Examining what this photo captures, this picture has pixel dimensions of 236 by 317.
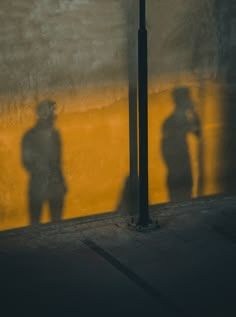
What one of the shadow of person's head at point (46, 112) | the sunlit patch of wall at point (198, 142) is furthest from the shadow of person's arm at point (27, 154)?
the sunlit patch of wall at point (198, 142)

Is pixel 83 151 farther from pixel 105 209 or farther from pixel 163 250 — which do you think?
pixel 163 250

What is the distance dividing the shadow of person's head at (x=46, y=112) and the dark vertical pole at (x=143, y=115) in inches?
54.0

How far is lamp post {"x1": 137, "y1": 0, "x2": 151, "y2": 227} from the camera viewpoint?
7.38 metres

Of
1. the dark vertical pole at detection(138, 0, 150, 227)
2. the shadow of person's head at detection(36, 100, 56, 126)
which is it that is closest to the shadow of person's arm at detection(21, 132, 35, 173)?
the shadow of person's head at detection(36, 100, 56, 126)

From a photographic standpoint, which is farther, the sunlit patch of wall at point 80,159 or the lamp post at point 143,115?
the sunlit patch of wall at point 80,159

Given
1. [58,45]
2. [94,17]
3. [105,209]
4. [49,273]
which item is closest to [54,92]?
[58,45]

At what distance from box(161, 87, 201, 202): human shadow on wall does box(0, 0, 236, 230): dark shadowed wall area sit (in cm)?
2

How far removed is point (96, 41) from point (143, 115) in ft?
4.67

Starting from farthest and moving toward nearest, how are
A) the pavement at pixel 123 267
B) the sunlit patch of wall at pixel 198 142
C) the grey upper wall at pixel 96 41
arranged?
1. the sunlit patch of wall at pixel 198 142
2. the grey upper wall at pixel 96 41
3. the pavement at pixel 123 267

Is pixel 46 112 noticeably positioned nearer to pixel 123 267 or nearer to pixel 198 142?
pixel 123 267

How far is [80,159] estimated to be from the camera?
315 inches

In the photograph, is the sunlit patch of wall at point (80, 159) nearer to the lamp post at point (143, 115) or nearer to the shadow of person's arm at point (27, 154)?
the shadow of person's arm at point (27, 154)

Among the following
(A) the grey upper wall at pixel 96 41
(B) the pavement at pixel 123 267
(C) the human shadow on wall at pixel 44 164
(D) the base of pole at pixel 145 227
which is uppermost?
(A) the grey upper wall at pixel 96 41

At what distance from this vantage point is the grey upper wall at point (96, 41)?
7309 millimetres
